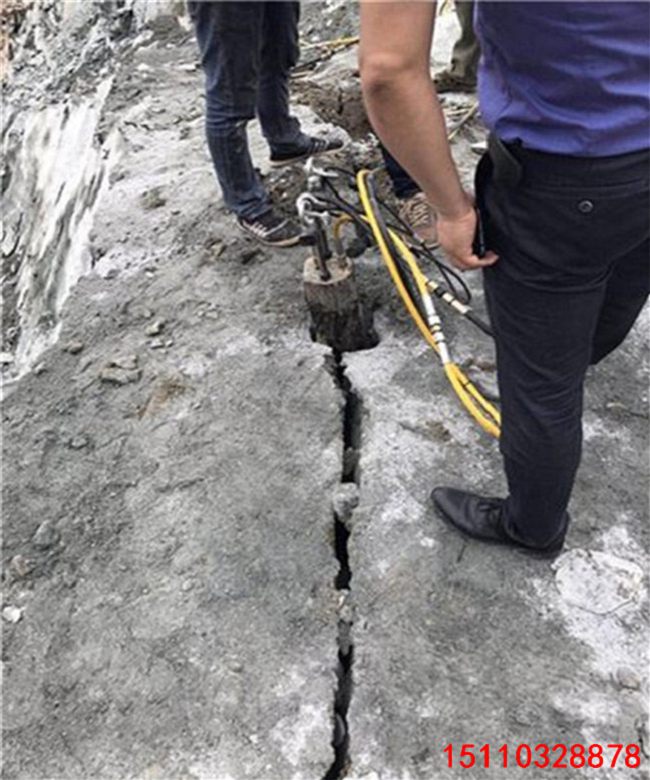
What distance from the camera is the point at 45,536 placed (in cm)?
232

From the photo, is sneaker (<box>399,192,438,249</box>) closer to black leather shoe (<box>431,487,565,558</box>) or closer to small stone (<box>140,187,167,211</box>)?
small stone (<box>140,187,167,211</box>)

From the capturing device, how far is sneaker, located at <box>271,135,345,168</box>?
3.52m

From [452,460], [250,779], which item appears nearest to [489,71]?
[452,460]

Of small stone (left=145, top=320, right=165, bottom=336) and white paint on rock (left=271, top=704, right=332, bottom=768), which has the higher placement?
small stone (left=145, top=320, right=165, bottom=336)

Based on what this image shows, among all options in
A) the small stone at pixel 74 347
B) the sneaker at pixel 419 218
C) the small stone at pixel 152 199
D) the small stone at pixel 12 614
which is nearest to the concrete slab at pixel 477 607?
the sneaker at pixel 419 218

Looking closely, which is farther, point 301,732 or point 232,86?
point 232,86

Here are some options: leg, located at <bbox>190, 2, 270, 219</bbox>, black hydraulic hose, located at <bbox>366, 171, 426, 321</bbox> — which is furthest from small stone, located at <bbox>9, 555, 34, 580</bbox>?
leg, located at <bbox>190, 2, 270, 219</bbox>

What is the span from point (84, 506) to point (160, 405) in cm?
44

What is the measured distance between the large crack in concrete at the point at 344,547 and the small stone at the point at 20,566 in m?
0.88

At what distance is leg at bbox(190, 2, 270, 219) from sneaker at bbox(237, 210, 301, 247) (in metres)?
0.03

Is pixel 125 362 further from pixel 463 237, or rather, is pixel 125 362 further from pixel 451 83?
pixel 451 83

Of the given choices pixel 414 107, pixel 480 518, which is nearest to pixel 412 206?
pixel 480 518

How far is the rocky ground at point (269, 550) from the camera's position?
1.85 meters

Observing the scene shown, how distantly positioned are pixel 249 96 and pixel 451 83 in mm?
1756
